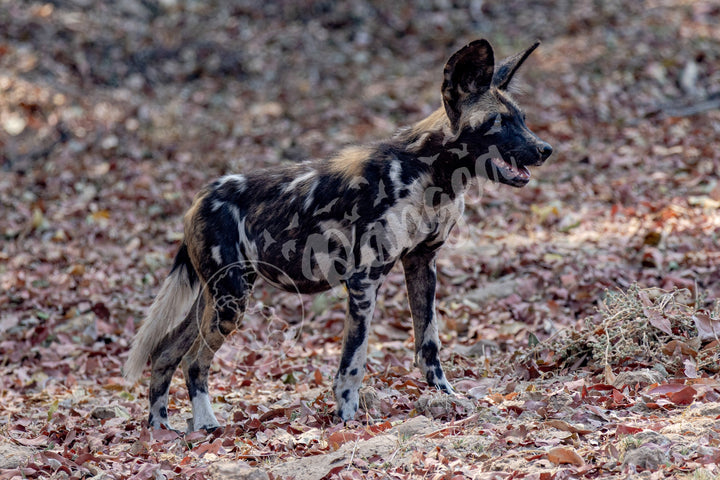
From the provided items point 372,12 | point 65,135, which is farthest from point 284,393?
point 372,12

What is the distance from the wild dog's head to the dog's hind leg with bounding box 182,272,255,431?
1.78 meters

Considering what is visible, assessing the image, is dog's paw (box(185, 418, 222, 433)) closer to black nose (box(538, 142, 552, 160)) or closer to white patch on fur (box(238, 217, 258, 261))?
white patch on fur (box(238, 217, 258, 261))

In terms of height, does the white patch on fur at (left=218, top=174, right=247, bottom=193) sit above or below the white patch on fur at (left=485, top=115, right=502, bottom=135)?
below

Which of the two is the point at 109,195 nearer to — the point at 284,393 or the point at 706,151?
the point at 284,393

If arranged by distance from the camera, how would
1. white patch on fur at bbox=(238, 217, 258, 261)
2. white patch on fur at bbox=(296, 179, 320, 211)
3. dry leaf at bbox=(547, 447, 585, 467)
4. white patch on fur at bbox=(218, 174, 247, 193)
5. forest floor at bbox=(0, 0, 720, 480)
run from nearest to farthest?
dry leaf at bbox=(547, 447, 585, 467) → forest floor at bbox=(0, 0, 720, 480) → white patch on fur at bbox=(296, 179, 320, 211) → white patch on fur at bbox=(238, 217, 258, 261) → white patch on fur at bbox=(218, 174, 247, 193)

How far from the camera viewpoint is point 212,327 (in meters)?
5.49

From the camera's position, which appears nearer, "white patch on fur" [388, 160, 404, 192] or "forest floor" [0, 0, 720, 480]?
"forest floor" [0, 0, 720, 480]

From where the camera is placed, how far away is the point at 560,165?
10555 millimetres

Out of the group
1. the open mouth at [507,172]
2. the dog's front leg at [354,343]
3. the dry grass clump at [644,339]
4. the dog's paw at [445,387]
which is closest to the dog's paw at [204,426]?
the dog's front leg at [354,343]

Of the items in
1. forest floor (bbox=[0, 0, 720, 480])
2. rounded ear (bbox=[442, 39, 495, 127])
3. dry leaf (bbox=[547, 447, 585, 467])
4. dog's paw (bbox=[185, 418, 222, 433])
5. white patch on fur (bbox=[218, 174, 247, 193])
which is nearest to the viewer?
dry leaf (bbox=[547, 447, 585, 467])

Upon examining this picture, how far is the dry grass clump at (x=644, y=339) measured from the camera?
509 cm

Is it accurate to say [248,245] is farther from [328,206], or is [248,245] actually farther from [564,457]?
[564,457]

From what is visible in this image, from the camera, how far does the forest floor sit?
448 centimetres

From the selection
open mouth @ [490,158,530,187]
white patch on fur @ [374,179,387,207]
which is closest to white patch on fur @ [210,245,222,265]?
white patch on fur @ [374,179,387,207]
